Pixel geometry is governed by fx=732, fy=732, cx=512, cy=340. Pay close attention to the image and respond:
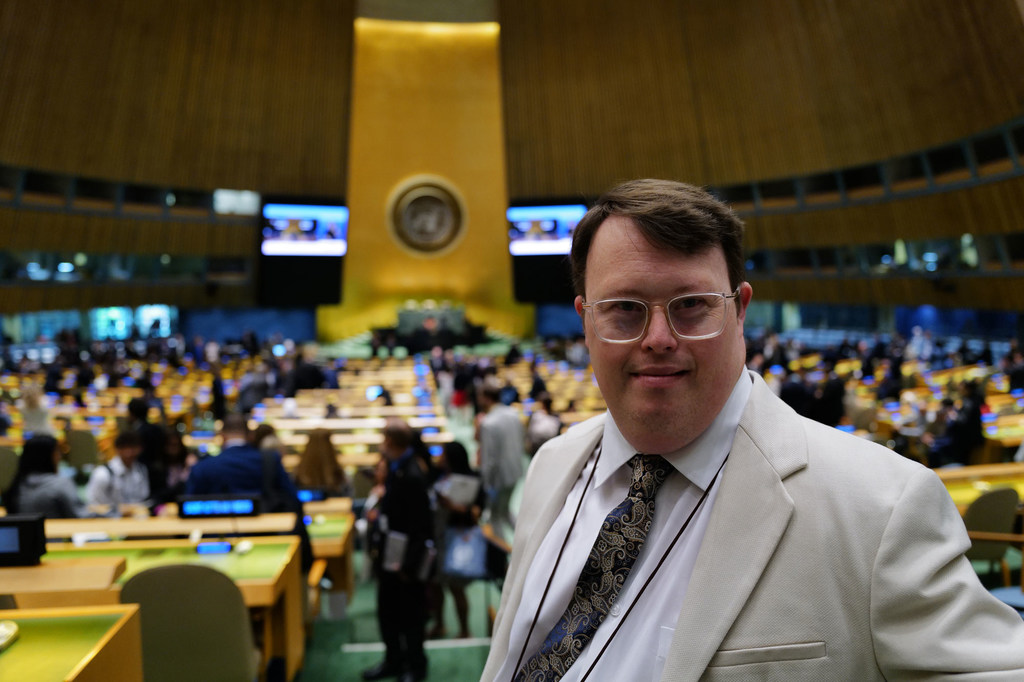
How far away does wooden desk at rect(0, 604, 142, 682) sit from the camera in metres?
1.71

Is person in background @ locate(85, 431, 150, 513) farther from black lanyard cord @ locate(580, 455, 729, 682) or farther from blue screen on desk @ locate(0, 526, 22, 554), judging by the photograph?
black lanyard cord @ locate(580, 455, 729, 682)

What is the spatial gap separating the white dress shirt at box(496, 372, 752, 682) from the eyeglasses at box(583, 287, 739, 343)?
149 millimetres

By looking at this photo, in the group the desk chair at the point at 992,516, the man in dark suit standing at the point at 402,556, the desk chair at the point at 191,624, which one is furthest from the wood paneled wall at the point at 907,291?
the desk chair at the point at 191,624

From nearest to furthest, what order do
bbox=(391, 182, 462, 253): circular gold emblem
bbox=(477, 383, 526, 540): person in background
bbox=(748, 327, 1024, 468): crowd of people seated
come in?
bbox=(477, 383, 526, 540): person in background
bbox=(748, 327, 1024, 468): crowd of people seated
bbox=(391, 182, 462, 253): circular gold emblem

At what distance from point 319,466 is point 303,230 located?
57.3 ft

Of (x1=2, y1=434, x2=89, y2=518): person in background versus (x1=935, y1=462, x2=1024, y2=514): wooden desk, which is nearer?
(x1=2, y1=434, x2=89, y2=518): person in background

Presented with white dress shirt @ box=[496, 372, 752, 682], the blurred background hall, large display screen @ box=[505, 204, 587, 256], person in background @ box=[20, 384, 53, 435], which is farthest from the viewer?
large display screen @ box=[505, 204, 587, 256]

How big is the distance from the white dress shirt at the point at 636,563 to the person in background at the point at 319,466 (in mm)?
Answer: 5894

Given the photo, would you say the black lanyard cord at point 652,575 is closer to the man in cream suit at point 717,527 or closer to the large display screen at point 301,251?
the man in cream suit at point 717,527

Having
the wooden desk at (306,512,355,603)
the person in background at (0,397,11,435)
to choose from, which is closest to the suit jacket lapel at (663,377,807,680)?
the wooden desk at (306,512,355,603)

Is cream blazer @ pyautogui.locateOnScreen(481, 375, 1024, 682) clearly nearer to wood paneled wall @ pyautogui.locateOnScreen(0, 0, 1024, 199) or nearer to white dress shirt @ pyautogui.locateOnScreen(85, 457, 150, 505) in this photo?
white dress shirt @ pyautogui.locateOnScreen(85, 457, 150, 505)

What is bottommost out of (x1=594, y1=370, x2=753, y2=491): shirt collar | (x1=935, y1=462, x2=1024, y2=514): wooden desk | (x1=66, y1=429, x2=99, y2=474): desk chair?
(x1=66, y1=429, x2=99, y2=474): desk chair

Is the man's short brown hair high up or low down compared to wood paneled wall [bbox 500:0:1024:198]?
down

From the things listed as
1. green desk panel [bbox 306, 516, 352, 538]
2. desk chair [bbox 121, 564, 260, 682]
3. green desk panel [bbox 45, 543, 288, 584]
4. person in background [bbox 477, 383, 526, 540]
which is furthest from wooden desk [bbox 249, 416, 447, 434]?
desk chair [bbox 121, 564, 260, 682]
